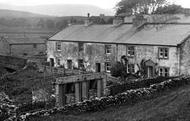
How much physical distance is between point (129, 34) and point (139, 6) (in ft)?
157

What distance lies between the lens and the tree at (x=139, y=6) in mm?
84213

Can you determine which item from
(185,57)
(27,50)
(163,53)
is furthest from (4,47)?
(185,57)

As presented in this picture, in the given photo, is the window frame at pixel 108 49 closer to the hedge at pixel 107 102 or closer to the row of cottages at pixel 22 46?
the hedge at pixel 107 102

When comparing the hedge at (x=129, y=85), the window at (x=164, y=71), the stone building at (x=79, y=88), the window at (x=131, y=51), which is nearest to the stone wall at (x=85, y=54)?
the window at (x=131, y=51)

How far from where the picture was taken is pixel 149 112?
17.4 meters

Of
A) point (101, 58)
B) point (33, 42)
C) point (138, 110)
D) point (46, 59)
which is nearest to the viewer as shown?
point (138, 110)

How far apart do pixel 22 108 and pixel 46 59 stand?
31.2m

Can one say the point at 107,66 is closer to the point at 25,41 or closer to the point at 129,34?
the point at 129,34

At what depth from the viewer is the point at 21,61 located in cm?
4162

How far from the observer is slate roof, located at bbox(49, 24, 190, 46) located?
34.3 metres

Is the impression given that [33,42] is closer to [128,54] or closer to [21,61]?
[21,61]

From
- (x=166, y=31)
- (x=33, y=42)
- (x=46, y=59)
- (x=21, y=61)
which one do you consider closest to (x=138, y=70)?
(x=166, y=31)

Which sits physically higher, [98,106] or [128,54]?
[128,54]

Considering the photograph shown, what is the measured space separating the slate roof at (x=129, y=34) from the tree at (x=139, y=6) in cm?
3920
